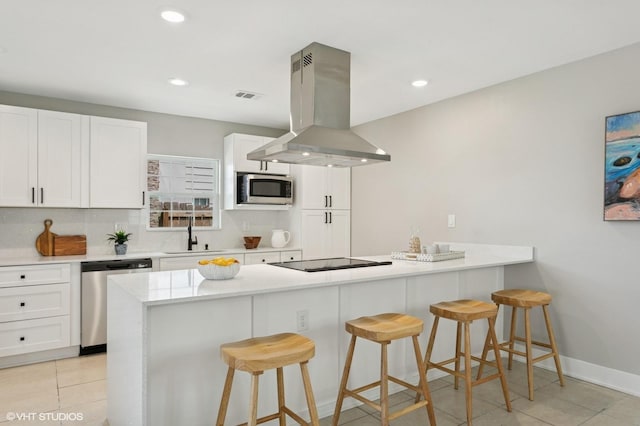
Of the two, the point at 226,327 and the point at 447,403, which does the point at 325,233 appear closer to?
the point at 447,403

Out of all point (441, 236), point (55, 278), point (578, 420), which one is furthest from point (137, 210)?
point (578, 420)

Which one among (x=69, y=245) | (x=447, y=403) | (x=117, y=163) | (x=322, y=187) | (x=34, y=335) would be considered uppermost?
(x=117, y=163)

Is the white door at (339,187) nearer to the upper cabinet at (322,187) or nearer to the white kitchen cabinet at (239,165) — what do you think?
the upper cabinet at (322,187)

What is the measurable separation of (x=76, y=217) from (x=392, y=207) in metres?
3.42

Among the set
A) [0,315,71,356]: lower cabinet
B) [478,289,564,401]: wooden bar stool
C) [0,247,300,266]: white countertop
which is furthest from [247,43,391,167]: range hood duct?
[0,315,71,356]: lower cabinet

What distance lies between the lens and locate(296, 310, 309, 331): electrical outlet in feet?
8.20

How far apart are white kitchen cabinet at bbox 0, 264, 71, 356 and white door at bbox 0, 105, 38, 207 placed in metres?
0.69

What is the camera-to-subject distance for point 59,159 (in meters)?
3.94

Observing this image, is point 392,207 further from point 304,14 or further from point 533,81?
point 304,14

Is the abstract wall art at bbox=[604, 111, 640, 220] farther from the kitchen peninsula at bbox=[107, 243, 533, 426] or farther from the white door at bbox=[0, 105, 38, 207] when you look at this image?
the white door at bbox=[0, 105, 38, 207]

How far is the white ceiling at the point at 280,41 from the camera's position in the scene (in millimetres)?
2441

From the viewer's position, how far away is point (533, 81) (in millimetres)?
3504

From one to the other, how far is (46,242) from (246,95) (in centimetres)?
246

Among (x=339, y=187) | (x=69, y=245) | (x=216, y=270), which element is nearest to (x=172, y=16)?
(x=216, y=270)
